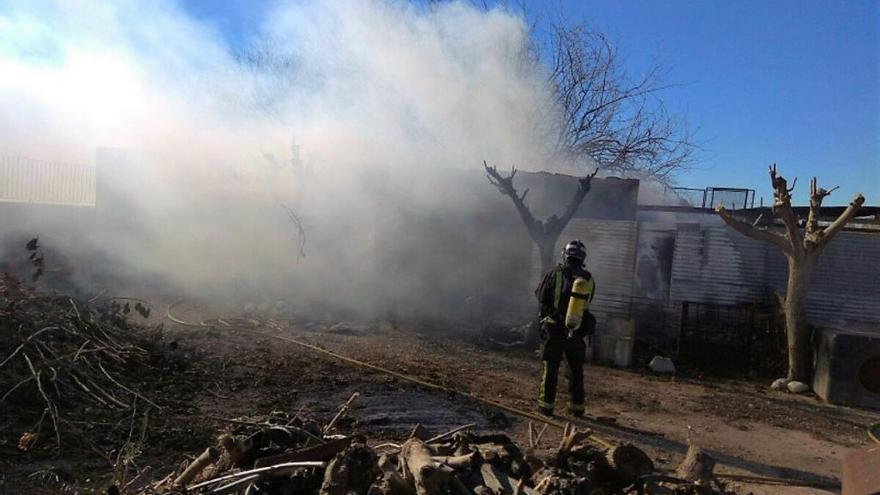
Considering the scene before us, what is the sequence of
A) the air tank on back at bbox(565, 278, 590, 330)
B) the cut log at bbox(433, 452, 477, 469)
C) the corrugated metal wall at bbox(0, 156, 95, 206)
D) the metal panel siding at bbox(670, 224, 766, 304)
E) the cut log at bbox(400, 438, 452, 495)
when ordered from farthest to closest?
the corrugated metal wall at bbox(0, 156, 95, 206) → the metal panel siding at bbox(670, 224, 766, 304) → the air tank on back at bbox(565, 278, 590, 330) → the cut log at bbox(433, 452, 477, 469) → the cut log at bbox(400, 438, 452, 495)

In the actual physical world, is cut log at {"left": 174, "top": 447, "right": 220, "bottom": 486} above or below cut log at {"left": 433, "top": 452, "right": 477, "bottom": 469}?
Answer: below

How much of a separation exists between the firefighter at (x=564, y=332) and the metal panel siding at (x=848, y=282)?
5177 millimetres

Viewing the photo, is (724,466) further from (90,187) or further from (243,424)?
(90,187)

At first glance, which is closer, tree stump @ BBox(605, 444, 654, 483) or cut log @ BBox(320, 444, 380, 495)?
cut log @ BBox(320, 444, 380, 495)

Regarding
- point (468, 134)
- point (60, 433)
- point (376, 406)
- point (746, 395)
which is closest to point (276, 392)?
point (376, 406)

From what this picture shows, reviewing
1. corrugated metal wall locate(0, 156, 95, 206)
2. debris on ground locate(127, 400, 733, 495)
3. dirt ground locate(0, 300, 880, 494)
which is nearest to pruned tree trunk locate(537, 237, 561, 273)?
dirt ground locate(0, 300, 880, 494)

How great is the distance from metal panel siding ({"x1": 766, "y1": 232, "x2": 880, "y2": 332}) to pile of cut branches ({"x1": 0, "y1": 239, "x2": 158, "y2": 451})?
914 centimetres

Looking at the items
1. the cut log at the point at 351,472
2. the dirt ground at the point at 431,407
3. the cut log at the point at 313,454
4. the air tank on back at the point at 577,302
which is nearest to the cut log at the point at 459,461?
the cut log at the point at 351,472

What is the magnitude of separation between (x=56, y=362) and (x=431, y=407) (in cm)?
329

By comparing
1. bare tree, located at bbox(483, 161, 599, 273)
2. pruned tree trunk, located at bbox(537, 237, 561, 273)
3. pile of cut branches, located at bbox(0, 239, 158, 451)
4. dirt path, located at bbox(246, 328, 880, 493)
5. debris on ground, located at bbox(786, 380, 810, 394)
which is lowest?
dirt path, located at bbox(246, 328, 880, 493)

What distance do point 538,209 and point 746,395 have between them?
5.78m

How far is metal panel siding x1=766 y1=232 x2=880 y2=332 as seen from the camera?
9391mm

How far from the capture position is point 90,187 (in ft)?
52.5

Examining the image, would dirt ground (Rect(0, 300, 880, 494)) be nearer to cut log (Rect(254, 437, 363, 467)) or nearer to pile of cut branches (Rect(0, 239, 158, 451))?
pile of cut branches (Rect(0, 239, 158, 451))
